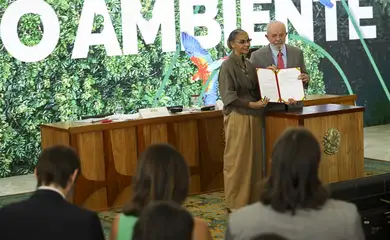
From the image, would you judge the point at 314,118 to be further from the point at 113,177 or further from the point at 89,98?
the point at 89,98

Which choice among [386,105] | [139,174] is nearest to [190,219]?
[139,174]

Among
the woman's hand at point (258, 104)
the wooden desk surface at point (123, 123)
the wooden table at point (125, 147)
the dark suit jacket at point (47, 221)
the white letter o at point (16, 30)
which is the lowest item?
the wooden table at point (125, 147)

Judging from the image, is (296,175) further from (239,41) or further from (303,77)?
(303,77)

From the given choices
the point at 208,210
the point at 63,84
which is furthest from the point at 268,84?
the point at 63,84

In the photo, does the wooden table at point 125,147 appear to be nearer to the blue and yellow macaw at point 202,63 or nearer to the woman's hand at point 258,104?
→ the woman's hand at point 258,104

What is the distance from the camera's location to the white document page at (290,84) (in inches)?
247

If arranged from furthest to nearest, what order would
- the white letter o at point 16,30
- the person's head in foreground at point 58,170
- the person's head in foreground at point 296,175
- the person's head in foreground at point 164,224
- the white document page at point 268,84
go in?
the white letter o at point 16,30 < the white document page at point 268,84 < the person's head in foreground at point 58,170 < the person's head in foreground at point 296,175 < the person's head in foreground at point 164,224

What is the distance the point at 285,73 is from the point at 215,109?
1.44m

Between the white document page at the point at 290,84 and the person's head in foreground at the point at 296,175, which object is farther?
the white document page at the point at 290,84

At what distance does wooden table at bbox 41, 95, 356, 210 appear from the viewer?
682 cm

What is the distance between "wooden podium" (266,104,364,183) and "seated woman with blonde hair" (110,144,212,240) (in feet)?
11.2

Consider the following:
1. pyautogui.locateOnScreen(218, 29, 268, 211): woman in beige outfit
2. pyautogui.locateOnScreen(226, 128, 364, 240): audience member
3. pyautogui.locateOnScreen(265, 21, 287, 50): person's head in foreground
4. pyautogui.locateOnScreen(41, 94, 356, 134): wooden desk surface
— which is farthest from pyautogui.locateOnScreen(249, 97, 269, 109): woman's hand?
pyautogui.locateOnScreen(226, 128, 364, 240): audience member

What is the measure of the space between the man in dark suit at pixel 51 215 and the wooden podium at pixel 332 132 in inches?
138

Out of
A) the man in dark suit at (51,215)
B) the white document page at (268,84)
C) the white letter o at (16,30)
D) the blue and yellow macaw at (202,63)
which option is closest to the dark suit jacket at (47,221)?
the man in dark suit at (51,215)
